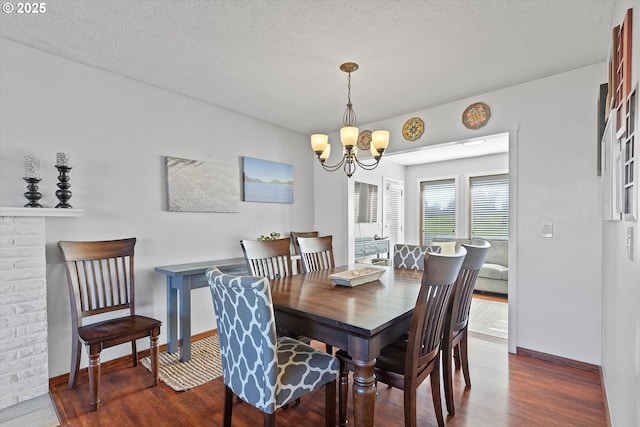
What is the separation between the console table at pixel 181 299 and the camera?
266 cm

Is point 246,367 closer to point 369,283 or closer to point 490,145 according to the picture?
point 369,283

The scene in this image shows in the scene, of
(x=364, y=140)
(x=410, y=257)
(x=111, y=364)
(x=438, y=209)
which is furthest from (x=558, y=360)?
(x=438, y=209)

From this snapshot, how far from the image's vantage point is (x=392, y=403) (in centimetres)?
203

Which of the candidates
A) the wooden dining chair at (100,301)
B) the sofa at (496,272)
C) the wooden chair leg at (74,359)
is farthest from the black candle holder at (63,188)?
the sofa at (496,272)

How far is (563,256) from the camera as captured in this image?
2.65 metres

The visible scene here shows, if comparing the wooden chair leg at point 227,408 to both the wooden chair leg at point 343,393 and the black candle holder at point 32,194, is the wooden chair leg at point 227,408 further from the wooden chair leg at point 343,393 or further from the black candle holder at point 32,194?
the black candle holder at point 32,194

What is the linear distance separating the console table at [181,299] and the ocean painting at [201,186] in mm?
652

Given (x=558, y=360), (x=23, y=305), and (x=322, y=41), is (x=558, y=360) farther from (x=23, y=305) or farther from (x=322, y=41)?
(x=23, y=305)

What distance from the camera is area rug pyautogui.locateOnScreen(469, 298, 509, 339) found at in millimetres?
3321

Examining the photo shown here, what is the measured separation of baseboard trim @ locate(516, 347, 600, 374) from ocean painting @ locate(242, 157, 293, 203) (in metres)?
3.06

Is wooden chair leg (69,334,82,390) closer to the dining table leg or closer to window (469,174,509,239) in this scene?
the dining table leg

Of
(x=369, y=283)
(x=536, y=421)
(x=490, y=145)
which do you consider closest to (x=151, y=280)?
(x=369, y=283)

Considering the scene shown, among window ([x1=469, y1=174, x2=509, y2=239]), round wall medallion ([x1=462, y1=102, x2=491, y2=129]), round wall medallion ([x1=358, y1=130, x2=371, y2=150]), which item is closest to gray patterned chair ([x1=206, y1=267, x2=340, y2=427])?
round wall medallion ([x1=462, y1=102, x2=491, y2=129])

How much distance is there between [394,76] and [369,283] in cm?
181
